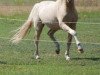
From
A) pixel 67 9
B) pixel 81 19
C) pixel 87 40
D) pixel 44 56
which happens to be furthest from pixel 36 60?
pixel 81 19

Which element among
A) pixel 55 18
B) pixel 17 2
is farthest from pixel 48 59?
pixel 17 2

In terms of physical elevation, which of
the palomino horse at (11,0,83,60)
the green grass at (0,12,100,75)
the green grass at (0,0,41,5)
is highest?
the palomino horse at (11,0,83,60)

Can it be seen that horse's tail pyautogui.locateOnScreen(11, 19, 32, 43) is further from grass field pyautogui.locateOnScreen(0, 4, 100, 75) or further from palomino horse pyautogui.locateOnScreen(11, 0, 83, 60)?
grass field pyautogui.locateOnScreen(0, 4, 100, 75)

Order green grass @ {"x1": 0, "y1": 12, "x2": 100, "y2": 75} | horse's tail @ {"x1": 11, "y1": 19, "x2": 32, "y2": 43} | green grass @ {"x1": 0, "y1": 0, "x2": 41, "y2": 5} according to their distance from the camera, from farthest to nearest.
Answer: green grass @ {"x1": 0, "y1": 0, "x2": 41, "y2": 5} → horse's tail @ {"x1": 11, "y1": 19, "x2": 32, "y2": 43} → green grass @ {"x1": 0, "y1": 12, "x2": 100, "y2": 75}

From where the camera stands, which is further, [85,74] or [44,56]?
[44,56]

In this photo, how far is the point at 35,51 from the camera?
14.2 m

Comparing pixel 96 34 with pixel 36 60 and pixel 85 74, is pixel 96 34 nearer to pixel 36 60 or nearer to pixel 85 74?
pixel 36 60

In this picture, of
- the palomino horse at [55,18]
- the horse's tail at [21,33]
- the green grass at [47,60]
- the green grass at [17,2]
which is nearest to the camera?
the green grass at [47,60]

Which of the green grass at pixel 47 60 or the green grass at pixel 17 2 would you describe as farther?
the green grass at pixel 17 2

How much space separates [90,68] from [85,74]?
1.11 m

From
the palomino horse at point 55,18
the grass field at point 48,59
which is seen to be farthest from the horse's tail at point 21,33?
the grass field at point 48,59

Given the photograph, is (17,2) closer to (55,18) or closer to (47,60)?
(55,18)

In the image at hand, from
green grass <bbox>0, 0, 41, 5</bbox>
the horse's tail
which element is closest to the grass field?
the horse's tail

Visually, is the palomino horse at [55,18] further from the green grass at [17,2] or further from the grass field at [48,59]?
the green grass at [17,2]
